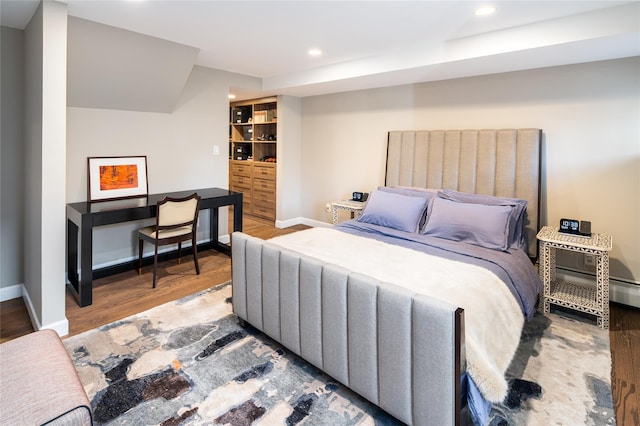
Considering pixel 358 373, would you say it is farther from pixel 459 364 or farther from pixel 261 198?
pixel 261 198

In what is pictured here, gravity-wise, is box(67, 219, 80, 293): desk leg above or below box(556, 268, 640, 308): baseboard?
above

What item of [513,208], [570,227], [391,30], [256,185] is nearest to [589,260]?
[570,227]

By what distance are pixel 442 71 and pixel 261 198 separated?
3614 millimetres

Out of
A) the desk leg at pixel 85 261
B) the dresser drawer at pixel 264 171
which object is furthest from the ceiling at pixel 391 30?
the dresser drawer at pixel 264 171

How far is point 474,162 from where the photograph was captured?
362 cm

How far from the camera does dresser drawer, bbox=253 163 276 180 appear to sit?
19.1 feet

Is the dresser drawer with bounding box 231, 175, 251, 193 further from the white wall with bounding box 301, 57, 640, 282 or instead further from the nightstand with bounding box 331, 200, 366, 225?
the white wall with bounding box 301, 57, 640, 282

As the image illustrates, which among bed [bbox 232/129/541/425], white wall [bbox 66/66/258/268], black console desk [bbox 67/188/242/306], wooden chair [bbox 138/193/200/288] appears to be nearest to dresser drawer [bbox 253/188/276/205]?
white wall [bbox 66/66/258/268]

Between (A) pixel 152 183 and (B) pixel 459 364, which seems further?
(A) pixel 152 183

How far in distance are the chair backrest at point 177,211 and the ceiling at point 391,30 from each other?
→ 4.78 ft

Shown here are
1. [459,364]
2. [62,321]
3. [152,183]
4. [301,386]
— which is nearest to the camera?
[459,364]

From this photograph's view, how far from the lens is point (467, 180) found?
3.67m

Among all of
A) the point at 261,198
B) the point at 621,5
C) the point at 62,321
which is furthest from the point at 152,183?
the point at 621,5

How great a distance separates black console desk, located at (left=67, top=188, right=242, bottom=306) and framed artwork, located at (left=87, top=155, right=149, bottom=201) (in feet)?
0.26
